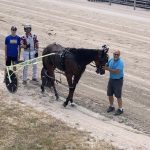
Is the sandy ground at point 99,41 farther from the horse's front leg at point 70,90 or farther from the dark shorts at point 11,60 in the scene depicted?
the dark shorts at point 11,60

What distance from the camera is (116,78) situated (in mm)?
11312

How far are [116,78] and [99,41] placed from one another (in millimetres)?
9879

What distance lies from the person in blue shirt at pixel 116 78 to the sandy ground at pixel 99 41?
332 mm

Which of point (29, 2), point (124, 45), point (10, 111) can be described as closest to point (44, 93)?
point (10, 111)

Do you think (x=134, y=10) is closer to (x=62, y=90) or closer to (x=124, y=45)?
(x=124, y=45)

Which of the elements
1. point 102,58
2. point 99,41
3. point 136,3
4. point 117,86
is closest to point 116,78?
point 117,86

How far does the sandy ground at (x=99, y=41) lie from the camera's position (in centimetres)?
1102

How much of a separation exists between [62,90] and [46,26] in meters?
11.7

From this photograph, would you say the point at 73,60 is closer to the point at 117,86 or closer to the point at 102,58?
the point at 102,58

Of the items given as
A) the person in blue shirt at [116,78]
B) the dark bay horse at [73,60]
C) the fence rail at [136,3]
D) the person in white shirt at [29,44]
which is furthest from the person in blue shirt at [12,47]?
the fence rail at [136,3]

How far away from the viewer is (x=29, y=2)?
1369 inches

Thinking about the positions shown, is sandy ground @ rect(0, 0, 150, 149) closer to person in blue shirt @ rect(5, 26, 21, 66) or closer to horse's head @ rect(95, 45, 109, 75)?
person in blue shirt @ rect(5, 26, 21, 66)

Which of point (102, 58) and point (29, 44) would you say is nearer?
point (102, 58)

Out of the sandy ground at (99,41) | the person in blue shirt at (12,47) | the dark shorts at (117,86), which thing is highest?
the person in blue shirt at (12,47)
